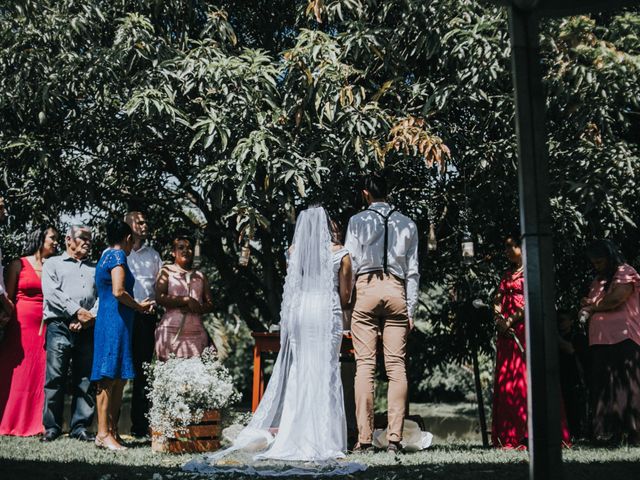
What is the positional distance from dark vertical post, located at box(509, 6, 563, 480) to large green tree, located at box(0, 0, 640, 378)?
134 inches

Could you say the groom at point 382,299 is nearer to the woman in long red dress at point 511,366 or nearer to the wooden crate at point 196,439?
the woman in long red dress at point 511,366

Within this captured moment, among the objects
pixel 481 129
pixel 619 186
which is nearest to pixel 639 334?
pixel 619 186

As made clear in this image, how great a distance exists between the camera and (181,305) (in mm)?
7430

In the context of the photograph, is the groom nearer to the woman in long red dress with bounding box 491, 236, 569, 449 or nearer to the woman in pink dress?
the woman in long red dress with bounding box 491, 236, 569, 449

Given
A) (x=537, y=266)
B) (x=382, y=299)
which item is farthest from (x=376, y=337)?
(x=537, y=266)

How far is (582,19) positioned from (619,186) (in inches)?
61.0

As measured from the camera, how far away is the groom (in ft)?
21.0

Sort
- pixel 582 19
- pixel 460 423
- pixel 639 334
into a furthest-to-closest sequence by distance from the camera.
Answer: pixel 460 423 → pixel 639 334 → pixel 582 19

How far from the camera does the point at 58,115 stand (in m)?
8.09

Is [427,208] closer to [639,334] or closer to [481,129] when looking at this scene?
[481,129]

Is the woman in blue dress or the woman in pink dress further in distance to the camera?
the woman in pink dress

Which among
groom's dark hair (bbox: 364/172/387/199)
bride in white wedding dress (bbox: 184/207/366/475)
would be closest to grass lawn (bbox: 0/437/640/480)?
bride in white wedding dress (bbox: 184/207/366/475)

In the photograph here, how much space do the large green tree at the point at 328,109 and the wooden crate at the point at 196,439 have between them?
1.62m

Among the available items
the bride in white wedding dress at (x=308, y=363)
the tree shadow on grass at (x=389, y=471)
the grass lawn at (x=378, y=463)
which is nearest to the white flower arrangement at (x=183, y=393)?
the grass lawn at (x=378, y=463)
